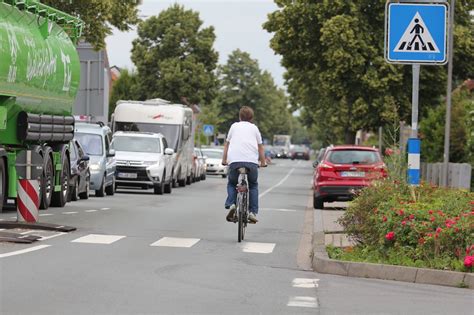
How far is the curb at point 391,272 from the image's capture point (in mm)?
11422

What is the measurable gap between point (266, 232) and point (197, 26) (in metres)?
74.9

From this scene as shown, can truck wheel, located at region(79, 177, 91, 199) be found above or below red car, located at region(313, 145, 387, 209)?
below

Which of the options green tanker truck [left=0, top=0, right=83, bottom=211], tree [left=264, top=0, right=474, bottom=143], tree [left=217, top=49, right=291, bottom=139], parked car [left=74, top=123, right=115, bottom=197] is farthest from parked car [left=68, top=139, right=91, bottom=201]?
tree [left=217, top=49, right=291, bottom=139]

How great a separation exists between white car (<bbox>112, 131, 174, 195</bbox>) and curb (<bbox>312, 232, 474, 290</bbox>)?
72.5ft

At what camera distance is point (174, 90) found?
300 ft

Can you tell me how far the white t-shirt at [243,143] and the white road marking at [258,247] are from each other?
1188 millimetres

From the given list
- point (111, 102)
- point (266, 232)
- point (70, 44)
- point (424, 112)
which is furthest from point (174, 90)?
point (266, 232)

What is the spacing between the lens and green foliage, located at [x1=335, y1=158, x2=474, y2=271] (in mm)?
12086

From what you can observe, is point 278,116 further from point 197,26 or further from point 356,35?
point 356,35

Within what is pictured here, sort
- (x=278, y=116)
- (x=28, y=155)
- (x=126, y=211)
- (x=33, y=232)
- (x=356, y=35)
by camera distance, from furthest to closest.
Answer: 1. (x=278, y=116)
2. (x=356, y=35)
3. (x=126, y=211)
4. (x=28, y=155)
5. (x=33, y=232)

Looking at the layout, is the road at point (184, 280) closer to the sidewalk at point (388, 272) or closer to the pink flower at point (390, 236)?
the sidewalk at point (388, 272)

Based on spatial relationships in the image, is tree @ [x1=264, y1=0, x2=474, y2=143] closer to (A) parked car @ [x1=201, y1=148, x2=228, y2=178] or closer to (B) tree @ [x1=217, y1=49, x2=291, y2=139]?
(A) parked car @ [x1=201, y1=148, x2=228, y2=178]

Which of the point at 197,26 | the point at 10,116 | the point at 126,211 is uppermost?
the point at 197,26

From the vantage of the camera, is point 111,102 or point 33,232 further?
point 111,102
